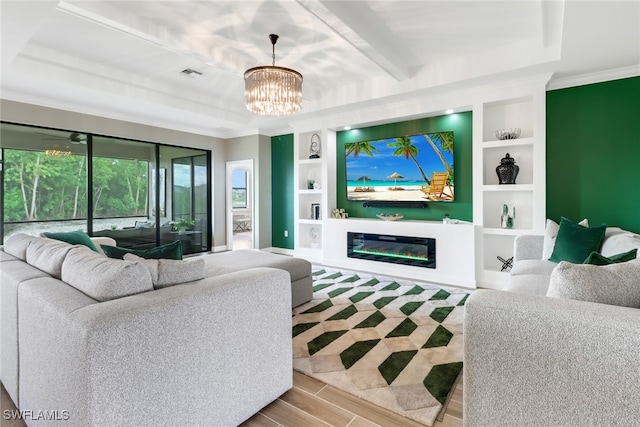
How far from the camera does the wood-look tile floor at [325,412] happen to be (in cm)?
170

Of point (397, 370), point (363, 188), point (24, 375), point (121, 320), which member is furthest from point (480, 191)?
point (24, 375)

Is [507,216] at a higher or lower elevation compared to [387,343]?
higher

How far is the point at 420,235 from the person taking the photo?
4602mm

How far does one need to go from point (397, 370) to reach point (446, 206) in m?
3.10

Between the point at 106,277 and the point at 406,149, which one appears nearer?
the point at 106,277

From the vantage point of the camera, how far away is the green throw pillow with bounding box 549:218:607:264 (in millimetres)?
2670

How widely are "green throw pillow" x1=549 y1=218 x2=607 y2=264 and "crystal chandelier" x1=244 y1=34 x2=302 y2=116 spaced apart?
2.82m

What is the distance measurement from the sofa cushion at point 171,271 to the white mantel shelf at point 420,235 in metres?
3.56

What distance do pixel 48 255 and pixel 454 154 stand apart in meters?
4.58

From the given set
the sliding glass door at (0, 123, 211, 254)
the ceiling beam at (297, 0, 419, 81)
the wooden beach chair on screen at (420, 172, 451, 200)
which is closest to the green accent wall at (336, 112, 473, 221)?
the wooden beach chair on screen at (420, 172, 451, 200)

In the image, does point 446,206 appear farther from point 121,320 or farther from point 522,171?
point 121,320

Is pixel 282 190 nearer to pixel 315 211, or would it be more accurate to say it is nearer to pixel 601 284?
pixel 315 211

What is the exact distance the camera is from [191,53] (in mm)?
3307

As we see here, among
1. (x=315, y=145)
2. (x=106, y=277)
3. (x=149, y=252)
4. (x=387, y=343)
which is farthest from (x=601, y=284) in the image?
(x=315, y=145)
